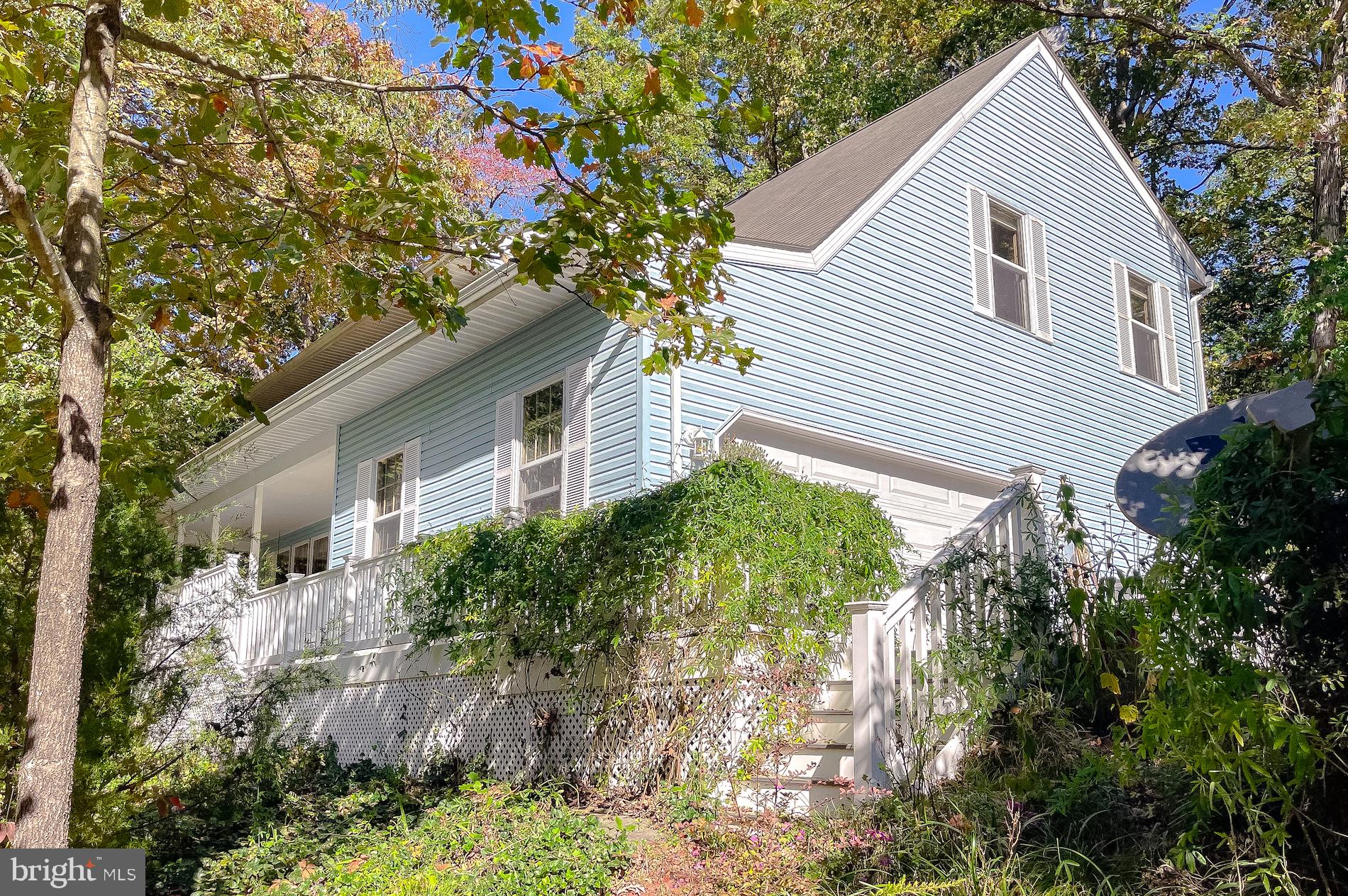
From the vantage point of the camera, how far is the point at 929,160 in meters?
13.6

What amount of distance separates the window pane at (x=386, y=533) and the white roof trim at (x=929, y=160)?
5.93 metres

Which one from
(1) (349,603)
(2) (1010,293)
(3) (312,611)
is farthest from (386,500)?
(2) (1010,293)

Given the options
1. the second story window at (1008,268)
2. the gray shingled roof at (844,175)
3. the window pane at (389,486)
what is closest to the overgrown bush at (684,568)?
the gray shingled roof at (844,175)

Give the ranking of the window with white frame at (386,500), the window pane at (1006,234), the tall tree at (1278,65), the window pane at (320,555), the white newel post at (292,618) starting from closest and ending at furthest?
the white newel post at (292,618)
the window with white frame at (386,500)
the window pane at (1006,234)
the tall tree at (1278,65)
the window pane at (320,555)

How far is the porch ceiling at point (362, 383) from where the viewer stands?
1119 centimetres

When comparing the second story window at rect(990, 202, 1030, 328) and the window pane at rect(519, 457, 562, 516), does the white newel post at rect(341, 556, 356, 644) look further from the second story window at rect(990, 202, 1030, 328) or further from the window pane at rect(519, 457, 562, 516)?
the second story window at rect(990, 202, 1030, 328)

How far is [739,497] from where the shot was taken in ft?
24.8

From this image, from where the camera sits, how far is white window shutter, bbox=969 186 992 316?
45.9 feet

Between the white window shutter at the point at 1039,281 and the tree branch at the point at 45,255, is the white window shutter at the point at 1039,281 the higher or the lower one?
the higher one

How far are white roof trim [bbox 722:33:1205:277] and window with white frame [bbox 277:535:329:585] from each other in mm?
12925

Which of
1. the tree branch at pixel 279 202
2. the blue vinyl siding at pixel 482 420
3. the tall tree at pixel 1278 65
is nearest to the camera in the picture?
the tree branch at pixel 279 202

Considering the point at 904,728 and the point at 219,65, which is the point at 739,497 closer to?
the point at 904,728

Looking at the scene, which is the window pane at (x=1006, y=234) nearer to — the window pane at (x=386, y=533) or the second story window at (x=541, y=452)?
the second story window at (x=541, y=452)

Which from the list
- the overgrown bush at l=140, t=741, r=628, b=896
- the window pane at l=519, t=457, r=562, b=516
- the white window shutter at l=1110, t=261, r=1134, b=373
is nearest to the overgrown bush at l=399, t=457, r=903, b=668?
the overgrown bush at l=140, t=741, r=628, b=896
